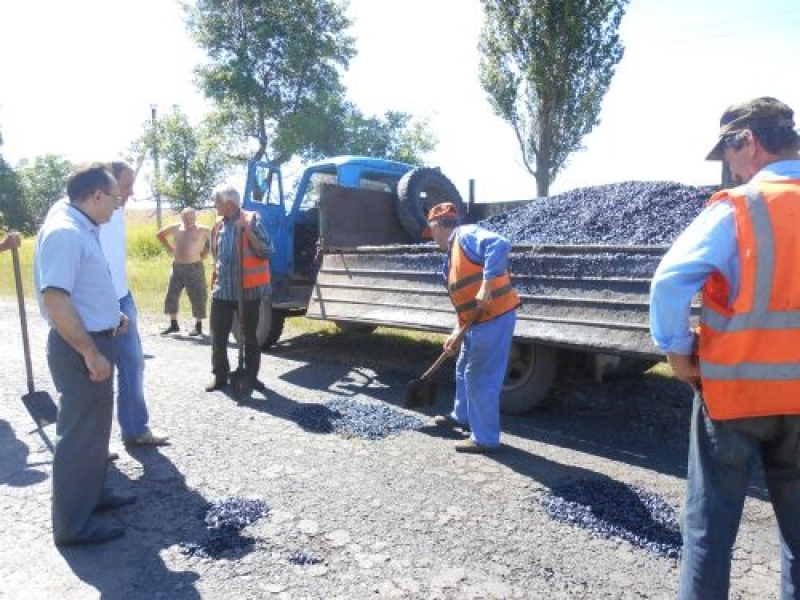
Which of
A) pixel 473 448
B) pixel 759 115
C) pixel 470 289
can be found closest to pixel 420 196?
pixel 470 289

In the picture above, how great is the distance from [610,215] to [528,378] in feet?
5.80

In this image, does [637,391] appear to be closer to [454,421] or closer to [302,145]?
[454,421]

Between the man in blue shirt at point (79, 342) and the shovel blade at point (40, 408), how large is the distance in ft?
5.84

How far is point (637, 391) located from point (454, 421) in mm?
2092

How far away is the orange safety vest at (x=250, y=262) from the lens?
226 inches

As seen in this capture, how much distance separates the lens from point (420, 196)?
8055mm

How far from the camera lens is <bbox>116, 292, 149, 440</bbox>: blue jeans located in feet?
14.0

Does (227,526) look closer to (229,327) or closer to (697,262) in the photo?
(697,262)

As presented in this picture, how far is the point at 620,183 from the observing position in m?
6.60

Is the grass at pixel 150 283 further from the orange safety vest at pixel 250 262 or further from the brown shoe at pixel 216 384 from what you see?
the brown shoe at pixel 216 384

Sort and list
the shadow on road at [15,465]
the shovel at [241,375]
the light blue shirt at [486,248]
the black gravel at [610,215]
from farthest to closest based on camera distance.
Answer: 1. the shovel at [241,375]
2. the black gravel at [610,215]
3. the light blue shirt at [486,248]
4. the shadow on road at [15,465]

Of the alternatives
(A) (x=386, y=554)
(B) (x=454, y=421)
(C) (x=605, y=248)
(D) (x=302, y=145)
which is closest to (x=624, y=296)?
(C) (x=605, y=248)

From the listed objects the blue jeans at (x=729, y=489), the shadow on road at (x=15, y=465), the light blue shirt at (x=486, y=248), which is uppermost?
the light blue shirt at (x=486, y=248)

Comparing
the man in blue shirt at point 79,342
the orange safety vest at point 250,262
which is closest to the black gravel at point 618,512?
the man in blue shirt at point 79,342
